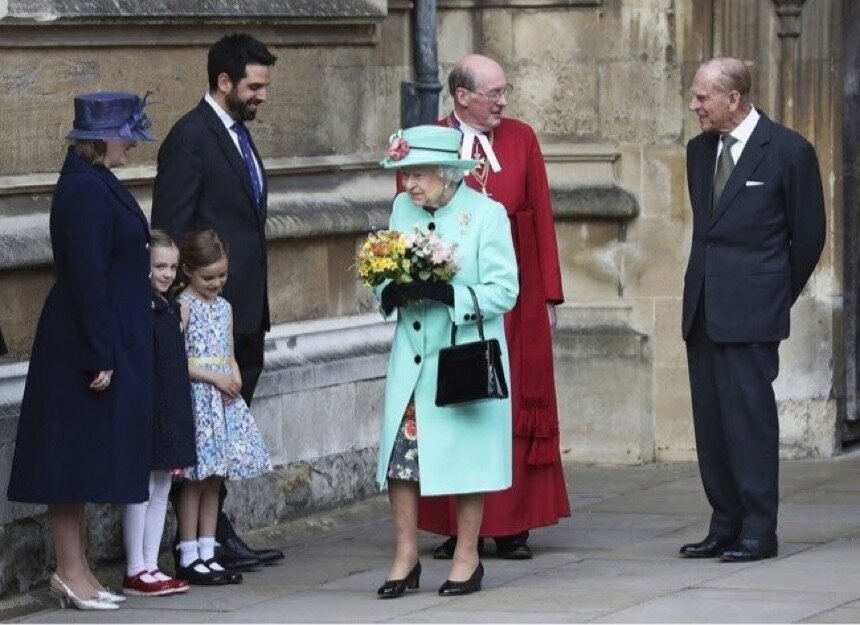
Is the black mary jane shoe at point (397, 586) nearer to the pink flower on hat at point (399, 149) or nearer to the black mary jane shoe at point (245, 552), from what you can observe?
the black mary jane shoe at point (245, 552)

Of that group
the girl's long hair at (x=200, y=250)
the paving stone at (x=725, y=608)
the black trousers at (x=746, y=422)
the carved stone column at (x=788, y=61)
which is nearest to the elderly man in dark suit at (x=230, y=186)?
the girl's long hair at (x=200, y=250)

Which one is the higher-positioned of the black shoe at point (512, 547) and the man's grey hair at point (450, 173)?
the man's grey hair at point (450, 173)

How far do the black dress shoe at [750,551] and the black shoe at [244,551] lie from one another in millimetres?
1703

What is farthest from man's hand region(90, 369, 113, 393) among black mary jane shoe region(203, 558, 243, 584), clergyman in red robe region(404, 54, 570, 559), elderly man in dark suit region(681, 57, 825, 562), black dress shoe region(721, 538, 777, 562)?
black dress shoe region(721, 538, 777, 562)

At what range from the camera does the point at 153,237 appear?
8.63 meters

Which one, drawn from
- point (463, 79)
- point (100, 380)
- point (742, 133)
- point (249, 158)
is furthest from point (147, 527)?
point (742, 133)

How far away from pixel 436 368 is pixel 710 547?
1.45 metres

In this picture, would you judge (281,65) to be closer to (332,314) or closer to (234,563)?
(332,314)

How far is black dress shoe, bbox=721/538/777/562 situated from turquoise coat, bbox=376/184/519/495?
105cm

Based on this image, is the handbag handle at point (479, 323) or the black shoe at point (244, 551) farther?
the black shoe at point (244, 551)

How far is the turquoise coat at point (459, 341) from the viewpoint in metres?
8.23

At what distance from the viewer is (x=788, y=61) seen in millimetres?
11953

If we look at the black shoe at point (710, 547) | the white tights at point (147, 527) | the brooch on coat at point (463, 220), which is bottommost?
the black shoe at point (710, 547)

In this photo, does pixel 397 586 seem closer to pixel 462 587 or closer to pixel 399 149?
pixel 462 587
